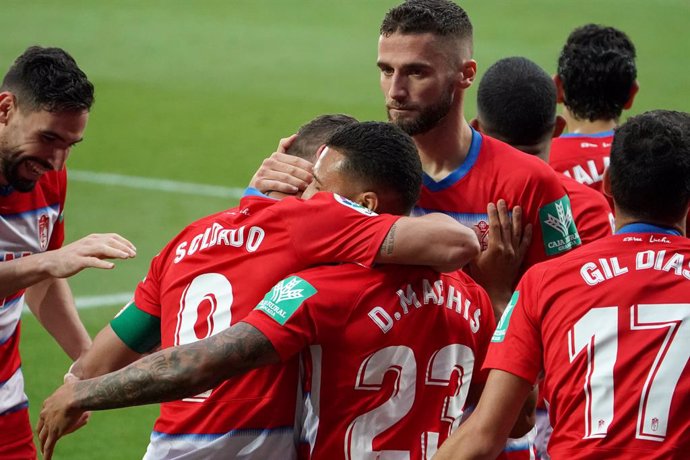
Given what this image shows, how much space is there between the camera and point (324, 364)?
138 inches

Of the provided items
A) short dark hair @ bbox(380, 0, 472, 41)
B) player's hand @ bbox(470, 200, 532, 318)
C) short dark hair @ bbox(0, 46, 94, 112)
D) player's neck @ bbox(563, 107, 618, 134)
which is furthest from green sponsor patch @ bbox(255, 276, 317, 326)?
player's neck @ bbox(563, 107, 618, 134)

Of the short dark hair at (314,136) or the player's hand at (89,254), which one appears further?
the short dark hair at (314,136)

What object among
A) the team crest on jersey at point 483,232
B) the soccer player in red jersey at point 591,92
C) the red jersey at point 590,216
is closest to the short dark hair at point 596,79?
the soccer player in red jersey at point 591,92

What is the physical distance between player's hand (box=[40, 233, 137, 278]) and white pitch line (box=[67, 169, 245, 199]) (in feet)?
27.9

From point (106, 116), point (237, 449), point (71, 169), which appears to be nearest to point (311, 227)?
point (237, 449)

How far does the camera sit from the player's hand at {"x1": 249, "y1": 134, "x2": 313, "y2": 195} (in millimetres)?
3912

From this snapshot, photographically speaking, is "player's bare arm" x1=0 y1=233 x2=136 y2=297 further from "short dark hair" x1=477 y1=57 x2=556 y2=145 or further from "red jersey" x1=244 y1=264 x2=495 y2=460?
"short dark hair" x1=477 y1=57 x2=556 y2=145

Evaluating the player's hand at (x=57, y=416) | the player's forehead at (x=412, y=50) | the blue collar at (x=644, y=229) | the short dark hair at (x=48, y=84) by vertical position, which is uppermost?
the player's forehead at (x=412, y=50)

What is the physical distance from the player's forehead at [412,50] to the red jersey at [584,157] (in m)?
1.84

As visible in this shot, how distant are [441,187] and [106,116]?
40.0 feet

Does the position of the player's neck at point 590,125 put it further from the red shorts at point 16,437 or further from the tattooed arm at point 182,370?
the tattooed arm at point 182,370

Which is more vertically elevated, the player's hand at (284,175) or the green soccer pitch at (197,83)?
the player's hand at (284,175)

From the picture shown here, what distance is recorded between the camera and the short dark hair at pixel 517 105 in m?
5.54

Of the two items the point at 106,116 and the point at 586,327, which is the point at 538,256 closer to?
the point at 586,327
